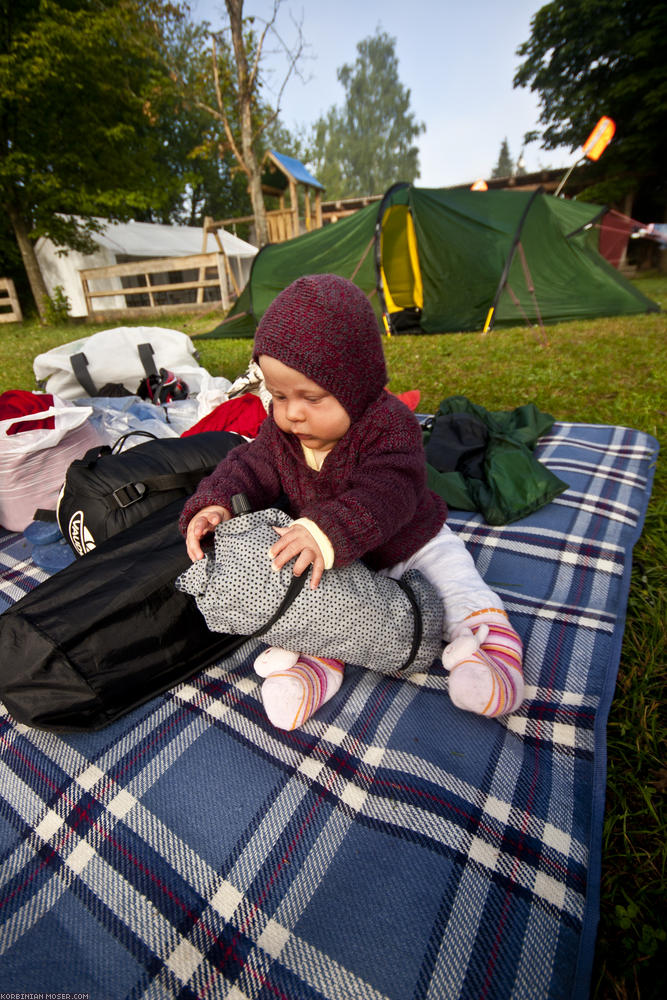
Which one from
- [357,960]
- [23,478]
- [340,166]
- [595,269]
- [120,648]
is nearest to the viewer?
[357,960]

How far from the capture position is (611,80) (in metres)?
15.2

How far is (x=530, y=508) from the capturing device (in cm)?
211

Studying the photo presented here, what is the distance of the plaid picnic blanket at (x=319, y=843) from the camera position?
0.84 m

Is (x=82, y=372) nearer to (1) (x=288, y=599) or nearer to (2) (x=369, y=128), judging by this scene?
(1) (x=288, y=599)

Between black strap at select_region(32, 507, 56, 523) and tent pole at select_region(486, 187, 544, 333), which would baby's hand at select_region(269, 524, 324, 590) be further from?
tent pole at select_region(486, 187, 544, 333)

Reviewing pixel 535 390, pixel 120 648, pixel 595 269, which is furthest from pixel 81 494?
pixel 595 269

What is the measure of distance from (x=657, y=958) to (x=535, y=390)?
3738 millimetres

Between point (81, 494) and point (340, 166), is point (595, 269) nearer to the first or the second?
point (81, 494)

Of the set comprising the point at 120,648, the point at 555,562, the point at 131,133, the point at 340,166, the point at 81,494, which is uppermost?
the point at 340,166

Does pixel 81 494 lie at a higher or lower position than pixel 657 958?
higher

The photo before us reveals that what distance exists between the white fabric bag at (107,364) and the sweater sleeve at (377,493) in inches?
132

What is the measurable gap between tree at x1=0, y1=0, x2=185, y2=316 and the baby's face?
14.9 m

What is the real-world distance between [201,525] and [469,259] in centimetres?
662

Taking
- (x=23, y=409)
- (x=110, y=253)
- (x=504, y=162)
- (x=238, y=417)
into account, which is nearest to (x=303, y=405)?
(x=238, y=417)
